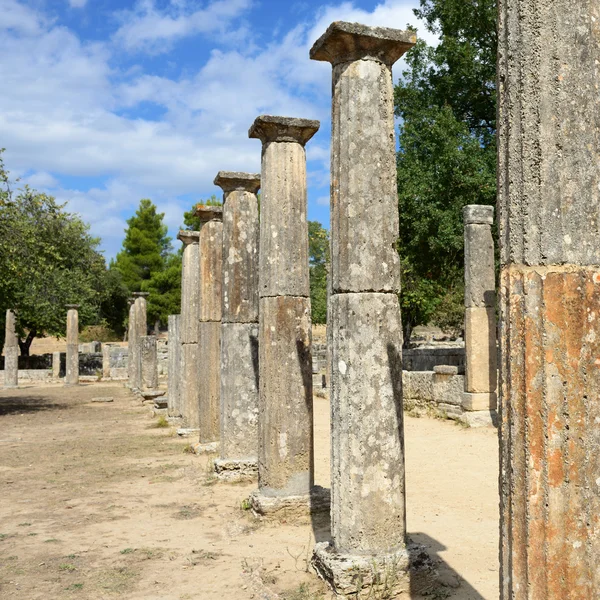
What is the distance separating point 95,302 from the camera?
39.1 meters

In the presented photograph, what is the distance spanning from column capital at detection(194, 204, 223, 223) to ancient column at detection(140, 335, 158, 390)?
11.8 metres

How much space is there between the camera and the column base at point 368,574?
4.92 meters

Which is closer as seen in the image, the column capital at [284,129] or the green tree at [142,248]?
the column capital at [284,129]

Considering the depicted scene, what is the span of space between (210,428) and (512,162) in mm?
8842

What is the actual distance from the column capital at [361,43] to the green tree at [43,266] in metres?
13.2

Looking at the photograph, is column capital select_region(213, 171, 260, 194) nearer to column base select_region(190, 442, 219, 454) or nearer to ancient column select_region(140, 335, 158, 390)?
column base select_region(190, 442, 219, 454)

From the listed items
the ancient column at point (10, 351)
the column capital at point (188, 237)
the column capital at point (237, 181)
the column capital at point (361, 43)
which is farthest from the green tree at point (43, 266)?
the column capital at point (361, 43)

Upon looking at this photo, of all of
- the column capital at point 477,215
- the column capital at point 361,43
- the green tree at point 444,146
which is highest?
the green tree at point 444,146

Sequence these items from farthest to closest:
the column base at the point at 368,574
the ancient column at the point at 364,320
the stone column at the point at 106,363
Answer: the stone column at the point at 106,363 → the ancient column at the point at 364,320 → the column base at the point at 368,574

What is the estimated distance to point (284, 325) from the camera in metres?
7.39

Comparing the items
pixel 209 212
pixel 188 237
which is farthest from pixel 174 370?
pixel 209 212

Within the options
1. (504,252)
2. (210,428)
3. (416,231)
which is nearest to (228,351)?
(210,428)

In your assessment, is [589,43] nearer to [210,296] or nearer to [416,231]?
[210,296]

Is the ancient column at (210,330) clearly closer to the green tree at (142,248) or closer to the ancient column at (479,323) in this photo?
the ancient column at (479,323)
